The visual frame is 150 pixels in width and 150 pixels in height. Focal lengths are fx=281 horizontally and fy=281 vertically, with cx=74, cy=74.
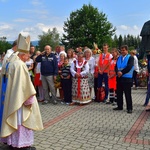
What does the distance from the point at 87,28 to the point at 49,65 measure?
35733mm

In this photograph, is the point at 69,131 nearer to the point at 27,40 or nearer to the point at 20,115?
the point at 20,115

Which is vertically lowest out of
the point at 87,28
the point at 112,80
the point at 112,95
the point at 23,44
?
the point at 112,95

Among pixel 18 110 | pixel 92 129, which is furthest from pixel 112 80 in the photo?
pixel 18 110

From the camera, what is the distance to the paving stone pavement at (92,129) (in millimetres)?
5340

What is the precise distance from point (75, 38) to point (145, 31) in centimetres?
4008

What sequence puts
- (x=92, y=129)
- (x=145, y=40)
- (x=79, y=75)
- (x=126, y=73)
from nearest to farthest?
1. (x=145, y=40)
2. (x=92, y=129)
3. (x=126, y=73)
4. (x=79, y=75)

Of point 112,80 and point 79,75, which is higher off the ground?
point 79,75

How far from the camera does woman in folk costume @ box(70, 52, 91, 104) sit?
31.3 ft

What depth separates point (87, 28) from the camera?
4450 cm

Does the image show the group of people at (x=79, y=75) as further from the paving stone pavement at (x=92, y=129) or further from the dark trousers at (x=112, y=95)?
the paving stone pavement at (x=92, y=129)

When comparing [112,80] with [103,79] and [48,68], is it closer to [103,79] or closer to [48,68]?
[103,79]

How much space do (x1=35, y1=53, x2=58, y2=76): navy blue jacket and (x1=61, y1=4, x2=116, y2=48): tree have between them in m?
34.1

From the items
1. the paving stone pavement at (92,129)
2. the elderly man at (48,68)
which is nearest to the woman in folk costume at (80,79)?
the paving stone pavement at (92,129)

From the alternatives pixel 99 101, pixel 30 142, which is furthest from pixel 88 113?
pixel 30 142
